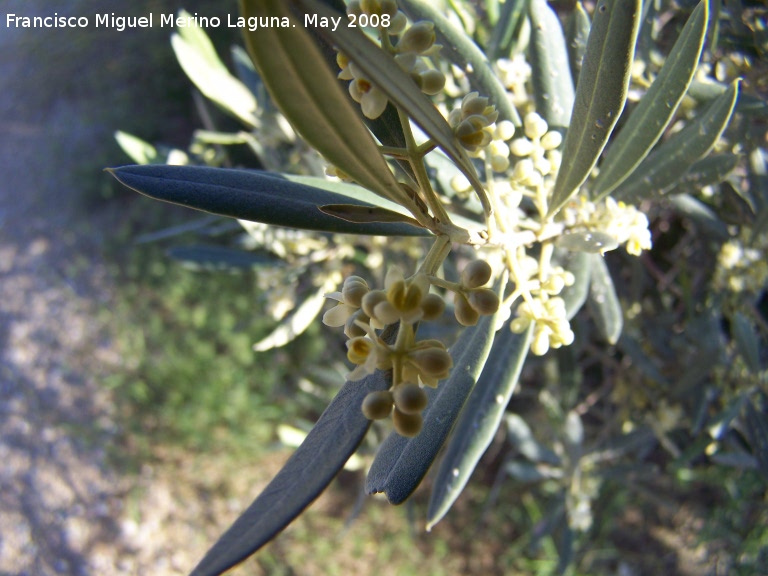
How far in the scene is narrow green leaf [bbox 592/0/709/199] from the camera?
513mm

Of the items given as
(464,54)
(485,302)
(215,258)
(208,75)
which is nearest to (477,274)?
(485,302)

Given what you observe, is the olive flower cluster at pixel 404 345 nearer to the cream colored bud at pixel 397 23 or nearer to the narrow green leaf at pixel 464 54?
the cream colored bud at pixel 397 23

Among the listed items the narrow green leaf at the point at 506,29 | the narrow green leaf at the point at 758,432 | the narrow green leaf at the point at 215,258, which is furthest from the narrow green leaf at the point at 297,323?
the narrow green leaf at the point at 758,432

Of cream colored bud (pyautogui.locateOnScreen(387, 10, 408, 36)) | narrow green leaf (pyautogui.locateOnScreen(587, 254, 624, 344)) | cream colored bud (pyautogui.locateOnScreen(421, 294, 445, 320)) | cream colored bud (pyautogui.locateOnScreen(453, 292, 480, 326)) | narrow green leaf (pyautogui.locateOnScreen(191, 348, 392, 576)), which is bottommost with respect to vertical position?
narrow green leaf (pyautogui.locateOnScreen(587, 254, 624, 344))

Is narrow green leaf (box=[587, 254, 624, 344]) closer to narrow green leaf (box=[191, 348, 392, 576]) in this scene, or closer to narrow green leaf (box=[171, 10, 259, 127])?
narrow green leaf (box=[191, 348, 392, 576])

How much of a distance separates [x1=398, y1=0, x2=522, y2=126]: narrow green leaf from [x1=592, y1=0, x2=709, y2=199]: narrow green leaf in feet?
0.44

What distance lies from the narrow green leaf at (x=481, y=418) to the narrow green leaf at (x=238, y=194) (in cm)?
27

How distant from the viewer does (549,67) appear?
717 mm

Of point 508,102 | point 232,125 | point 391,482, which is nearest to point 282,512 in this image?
point 391,482

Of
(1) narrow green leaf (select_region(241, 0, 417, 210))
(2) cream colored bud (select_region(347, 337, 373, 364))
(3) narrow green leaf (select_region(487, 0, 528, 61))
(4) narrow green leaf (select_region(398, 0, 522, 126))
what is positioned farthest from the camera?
(3) narrow green leaf (select_region(487, 0, 528, 61))

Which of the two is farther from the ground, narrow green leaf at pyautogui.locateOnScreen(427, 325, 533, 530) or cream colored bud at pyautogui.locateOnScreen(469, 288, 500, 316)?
cream colored bud at pyautogui.locateOnScreen(469, 288, 500, 316)

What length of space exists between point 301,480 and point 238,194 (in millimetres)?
264

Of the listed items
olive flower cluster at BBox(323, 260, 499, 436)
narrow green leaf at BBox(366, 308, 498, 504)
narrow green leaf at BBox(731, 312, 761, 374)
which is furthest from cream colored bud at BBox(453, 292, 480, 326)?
narrow green leaf at BBox(731, 312, 761, 374)

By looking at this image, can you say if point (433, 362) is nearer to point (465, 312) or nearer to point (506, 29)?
point (465, 312)
